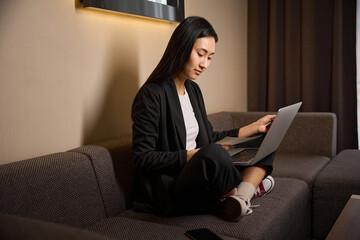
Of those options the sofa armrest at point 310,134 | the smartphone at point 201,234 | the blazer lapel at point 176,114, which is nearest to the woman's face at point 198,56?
the blazer lapel at point 176,114

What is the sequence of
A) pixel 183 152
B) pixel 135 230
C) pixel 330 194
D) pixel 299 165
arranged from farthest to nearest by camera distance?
pixel 299 165
pixel 330 194
pixel 183 152
pixel 135 230

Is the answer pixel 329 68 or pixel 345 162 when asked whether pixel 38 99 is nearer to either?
pixel 345 162

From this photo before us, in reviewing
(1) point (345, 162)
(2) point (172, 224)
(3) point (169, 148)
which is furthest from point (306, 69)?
(2) point (172, 224)

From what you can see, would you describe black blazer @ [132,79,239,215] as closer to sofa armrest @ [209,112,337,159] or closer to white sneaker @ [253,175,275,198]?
white sneaker @ [253,175,275,198]

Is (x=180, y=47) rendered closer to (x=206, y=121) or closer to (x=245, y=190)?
(x=206, y=121)

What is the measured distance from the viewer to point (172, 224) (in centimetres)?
174

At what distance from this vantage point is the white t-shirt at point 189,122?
6.84 ft

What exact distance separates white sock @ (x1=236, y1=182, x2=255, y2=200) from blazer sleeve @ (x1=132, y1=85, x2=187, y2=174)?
28cm

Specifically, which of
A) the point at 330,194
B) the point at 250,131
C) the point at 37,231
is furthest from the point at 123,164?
the point at 330,194

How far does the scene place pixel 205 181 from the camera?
1692mm

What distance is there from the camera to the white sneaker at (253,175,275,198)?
6.70ft

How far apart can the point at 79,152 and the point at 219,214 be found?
2.12 ft

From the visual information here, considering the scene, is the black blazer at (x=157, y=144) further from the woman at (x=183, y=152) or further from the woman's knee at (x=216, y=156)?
the woman's knee at (x=216, y=156)

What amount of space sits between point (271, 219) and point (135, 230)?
0.54m
